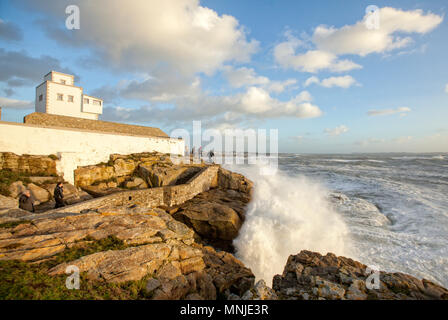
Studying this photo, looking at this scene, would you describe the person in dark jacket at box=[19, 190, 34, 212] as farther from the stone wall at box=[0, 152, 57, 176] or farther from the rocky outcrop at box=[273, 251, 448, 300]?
the rocky outcrop at box=[273, 251, 448, 300]

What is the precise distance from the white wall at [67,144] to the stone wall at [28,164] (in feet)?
1.35

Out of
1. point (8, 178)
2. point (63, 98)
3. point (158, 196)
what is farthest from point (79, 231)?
point (63, 98)

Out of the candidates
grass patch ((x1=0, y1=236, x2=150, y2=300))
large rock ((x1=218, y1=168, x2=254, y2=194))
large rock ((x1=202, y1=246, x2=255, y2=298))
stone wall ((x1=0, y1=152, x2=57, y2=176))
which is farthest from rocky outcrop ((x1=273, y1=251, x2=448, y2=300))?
stone wall ((x1=0, y1=152, x2=57, y2=176))

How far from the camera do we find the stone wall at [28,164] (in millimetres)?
11102

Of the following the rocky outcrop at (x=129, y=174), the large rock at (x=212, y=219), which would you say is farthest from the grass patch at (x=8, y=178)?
the large rock at (x=212, y=219)

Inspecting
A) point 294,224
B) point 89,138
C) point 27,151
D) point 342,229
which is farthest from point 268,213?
point 27,151

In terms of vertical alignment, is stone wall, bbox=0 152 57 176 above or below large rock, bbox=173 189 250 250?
above

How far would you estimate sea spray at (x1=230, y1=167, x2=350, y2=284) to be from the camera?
9711mm

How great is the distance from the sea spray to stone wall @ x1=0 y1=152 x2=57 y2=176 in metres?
12.8

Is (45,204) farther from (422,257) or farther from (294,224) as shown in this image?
(422,257)

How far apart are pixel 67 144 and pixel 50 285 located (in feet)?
44.4

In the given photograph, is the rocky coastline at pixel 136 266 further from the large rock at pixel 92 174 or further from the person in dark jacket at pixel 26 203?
the large rock at pixel 92 174

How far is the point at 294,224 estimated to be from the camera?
11.9 metres

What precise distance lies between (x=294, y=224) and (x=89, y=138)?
54.5ft
